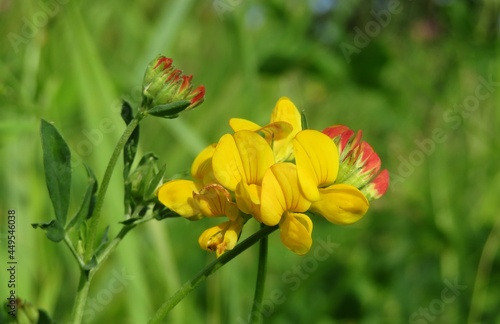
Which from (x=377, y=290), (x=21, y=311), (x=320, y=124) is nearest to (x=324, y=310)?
(x=377, y=290)

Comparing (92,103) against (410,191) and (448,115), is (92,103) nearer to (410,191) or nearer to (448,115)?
(448,115)
